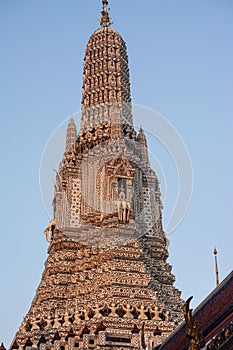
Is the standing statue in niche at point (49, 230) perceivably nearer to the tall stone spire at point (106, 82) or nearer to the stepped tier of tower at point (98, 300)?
the stepped tier of tower at point (98, 300)

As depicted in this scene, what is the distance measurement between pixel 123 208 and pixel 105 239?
87.2 inches

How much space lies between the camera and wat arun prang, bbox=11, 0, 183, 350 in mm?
34250

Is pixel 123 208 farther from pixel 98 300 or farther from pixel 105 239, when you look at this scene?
pixel 98 300

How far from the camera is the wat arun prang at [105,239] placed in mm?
34250

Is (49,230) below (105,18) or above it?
below

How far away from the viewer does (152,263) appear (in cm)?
4153

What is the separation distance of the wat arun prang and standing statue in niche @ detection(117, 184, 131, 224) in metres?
0.06

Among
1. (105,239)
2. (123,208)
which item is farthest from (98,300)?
(123,208)

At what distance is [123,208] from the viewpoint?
41156 mm

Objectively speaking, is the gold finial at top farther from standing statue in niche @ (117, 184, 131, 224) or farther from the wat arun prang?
standing statue in niche @ (117, 184, 131, 224)

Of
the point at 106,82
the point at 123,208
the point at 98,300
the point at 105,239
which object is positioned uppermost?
the point at 106,82

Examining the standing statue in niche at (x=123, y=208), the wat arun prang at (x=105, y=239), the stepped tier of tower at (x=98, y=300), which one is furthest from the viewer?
the standing statue in niche at (x=123, y=208)

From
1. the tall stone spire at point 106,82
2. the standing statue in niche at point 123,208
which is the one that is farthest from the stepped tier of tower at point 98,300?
the tall stone spire at point 106,82

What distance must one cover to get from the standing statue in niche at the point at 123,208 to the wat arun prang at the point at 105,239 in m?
0.06
